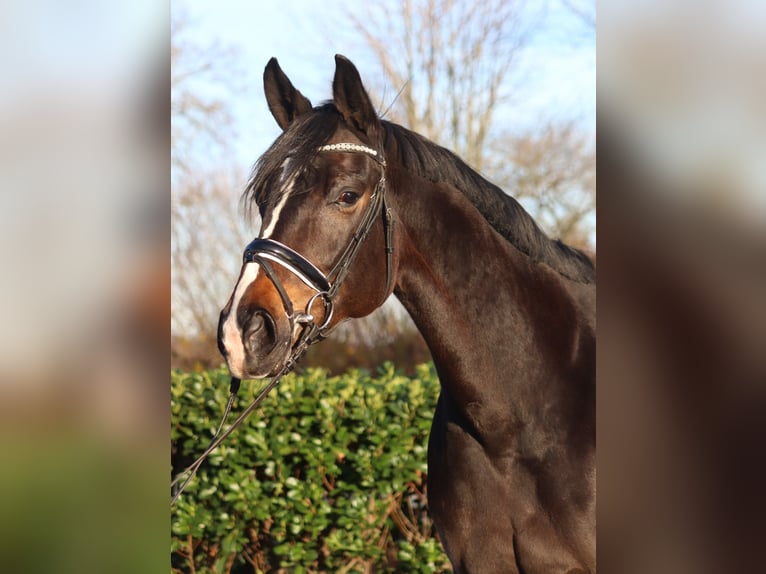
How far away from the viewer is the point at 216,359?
837cm

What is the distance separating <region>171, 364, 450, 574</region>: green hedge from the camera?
4301 mm

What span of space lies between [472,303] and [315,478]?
2321 mm

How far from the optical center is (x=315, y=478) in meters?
4.31

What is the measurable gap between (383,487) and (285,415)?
2.22ft

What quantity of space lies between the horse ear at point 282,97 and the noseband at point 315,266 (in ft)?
0.96

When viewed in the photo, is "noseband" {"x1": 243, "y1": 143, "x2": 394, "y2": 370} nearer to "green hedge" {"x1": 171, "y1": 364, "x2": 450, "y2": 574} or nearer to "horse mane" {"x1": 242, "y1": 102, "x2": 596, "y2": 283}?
"horse mane" {"x1": 242, "y1": 102, "x2": 596, "y2": 283}

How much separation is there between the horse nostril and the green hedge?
7.59 feet
